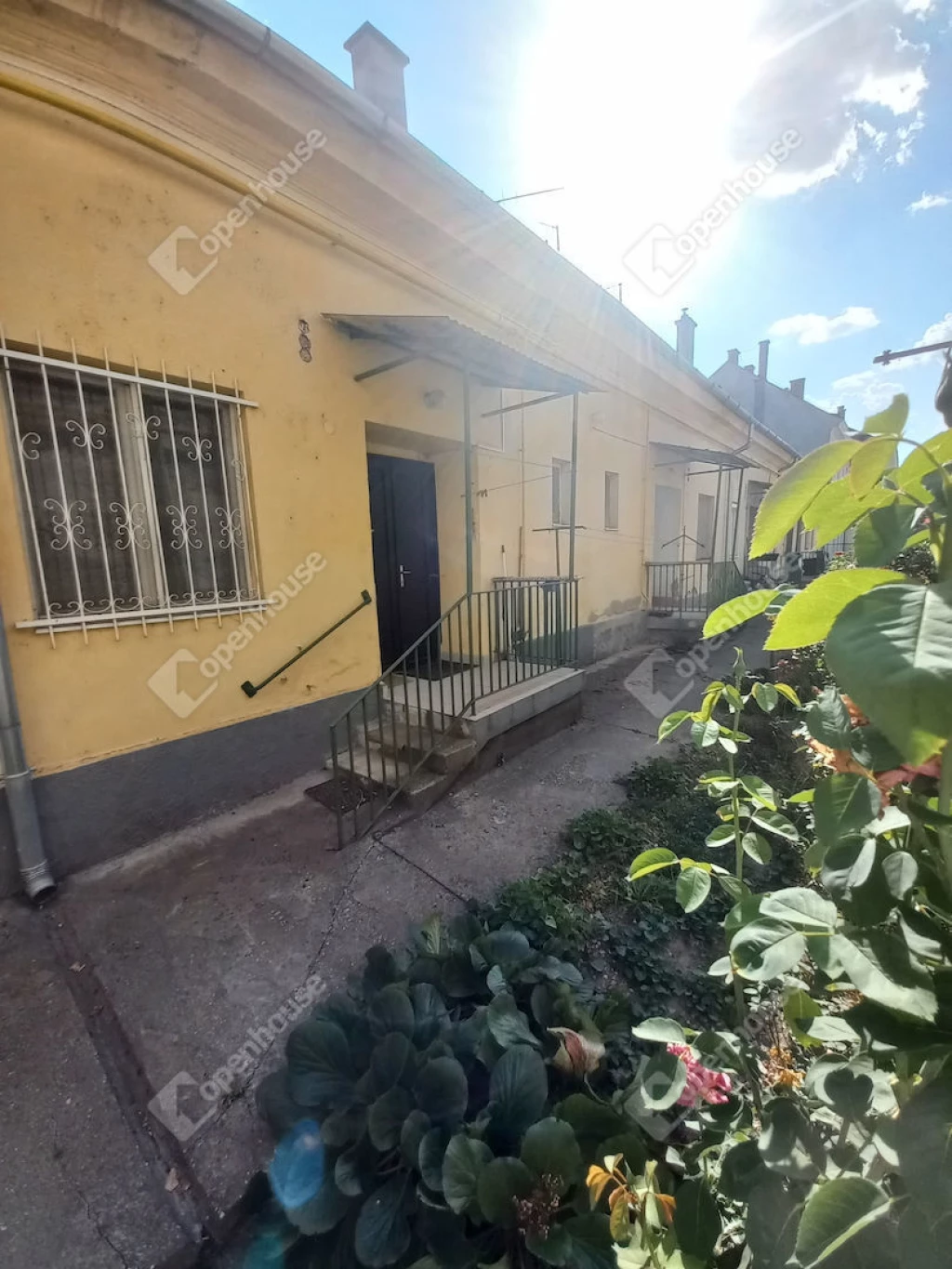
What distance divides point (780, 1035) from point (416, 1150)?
1.45 metres

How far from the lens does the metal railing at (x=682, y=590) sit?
30.3 ft

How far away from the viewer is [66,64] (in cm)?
285

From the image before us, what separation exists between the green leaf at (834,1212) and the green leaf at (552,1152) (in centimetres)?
97

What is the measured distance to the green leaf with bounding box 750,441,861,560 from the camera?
24.5 inches

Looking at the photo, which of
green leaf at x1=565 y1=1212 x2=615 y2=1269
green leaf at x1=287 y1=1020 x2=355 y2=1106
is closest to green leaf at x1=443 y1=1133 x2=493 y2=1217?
green leaf at x1=565 y1=1212 x2=615 y2=1269

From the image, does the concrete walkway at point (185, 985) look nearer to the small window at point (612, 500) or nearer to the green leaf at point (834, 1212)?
the green leaf at point (834, 1212)

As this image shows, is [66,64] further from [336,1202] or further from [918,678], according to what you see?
[336,1202]

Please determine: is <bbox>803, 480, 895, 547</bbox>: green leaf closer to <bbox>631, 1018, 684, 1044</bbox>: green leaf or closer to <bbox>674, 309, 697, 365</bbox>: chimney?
<bbox>631, 1018, 684, 1044</bbox>: green leaf

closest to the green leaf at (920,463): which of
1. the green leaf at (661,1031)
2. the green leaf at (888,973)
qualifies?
the green leaf at (888,973)

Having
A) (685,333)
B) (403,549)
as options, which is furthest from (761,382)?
(403,549)

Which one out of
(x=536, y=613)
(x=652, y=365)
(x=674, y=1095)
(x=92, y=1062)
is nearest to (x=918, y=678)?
(x=674, y=1095)

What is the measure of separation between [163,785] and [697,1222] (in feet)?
11.0

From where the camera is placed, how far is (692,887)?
4.25 feet

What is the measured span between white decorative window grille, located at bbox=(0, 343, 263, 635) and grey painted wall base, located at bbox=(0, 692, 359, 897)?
85 cm
